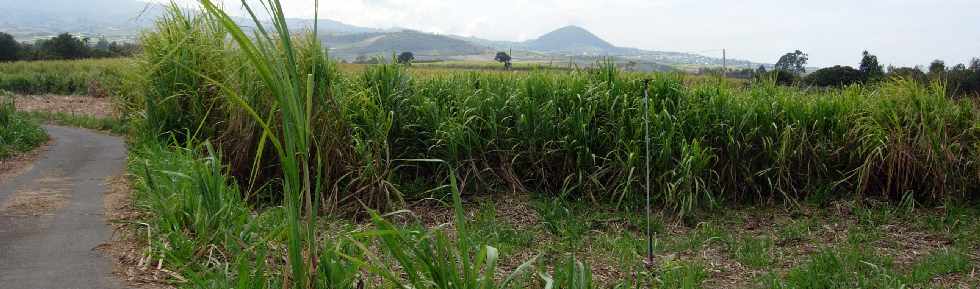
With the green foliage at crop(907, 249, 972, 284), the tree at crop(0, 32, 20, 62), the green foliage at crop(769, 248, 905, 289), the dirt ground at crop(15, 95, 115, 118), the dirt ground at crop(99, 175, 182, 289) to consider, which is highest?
the tree at crop(0, 32, 20, 62)

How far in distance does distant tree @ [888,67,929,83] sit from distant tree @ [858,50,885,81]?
22 centimetres

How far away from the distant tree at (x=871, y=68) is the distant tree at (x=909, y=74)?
0.72 feet

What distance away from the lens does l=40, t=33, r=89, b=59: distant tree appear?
3839 cm

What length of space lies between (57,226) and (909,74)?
24.4 feet

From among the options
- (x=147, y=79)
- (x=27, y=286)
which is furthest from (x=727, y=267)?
(x=147, y=79)

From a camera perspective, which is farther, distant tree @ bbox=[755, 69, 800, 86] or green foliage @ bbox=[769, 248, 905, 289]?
distant tree @ bbox=[755, 69, 800, 86]

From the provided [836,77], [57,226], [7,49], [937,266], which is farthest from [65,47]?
[937,266]

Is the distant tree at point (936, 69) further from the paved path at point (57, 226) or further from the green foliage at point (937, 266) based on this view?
the paved path at point (57, 226)

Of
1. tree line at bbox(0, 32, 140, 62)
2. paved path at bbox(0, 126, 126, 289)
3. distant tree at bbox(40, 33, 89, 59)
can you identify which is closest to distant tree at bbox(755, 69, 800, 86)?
paved path at bbox(0, 126, 126, 289)

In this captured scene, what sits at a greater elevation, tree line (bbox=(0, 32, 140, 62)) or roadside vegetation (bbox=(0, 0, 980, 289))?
tree line (bbox=(0, 32, 140, 62))

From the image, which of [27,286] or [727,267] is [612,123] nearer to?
[727,267]

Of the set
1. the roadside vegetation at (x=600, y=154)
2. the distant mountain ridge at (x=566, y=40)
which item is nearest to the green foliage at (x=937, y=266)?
the roadside vegetation at (x=600, y=154)

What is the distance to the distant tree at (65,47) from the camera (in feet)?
126

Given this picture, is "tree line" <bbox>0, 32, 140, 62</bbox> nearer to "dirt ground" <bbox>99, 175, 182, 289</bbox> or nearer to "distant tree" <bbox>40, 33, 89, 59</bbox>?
"distant tree" <bbox>40, 33, 89, 59</bbox>
